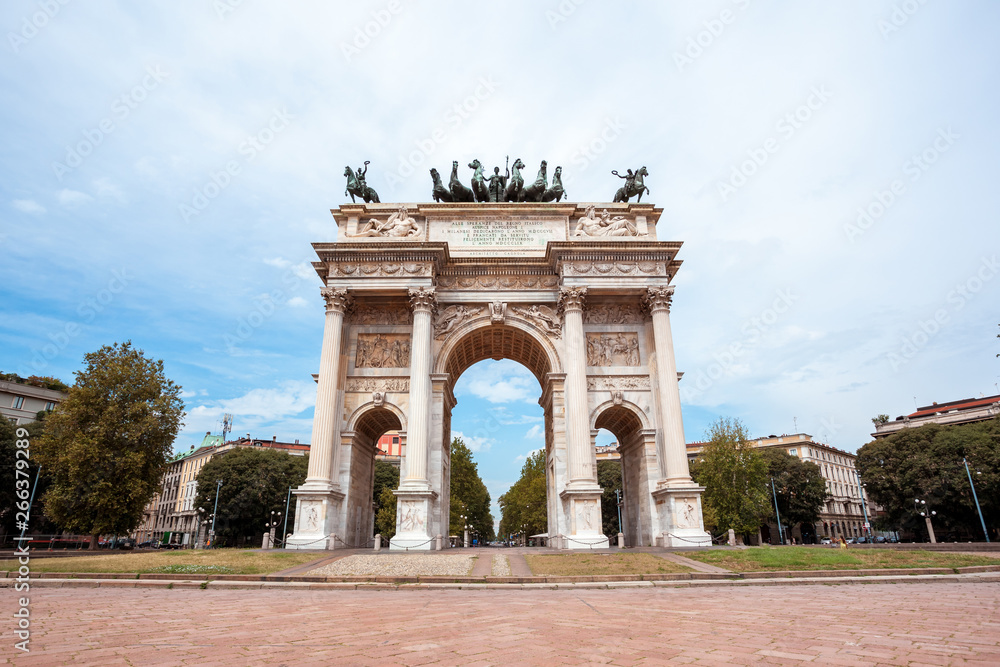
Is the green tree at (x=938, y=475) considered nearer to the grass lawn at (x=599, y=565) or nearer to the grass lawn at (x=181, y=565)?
the grass lawn at (x=599, y=565)

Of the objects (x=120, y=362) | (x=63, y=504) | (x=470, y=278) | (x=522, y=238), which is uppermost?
(x=522, y=238)

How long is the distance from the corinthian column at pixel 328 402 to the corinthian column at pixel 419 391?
372 centimetres

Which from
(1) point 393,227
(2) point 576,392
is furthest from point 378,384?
(2) point 576,392

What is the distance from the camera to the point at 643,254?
98.2 feet

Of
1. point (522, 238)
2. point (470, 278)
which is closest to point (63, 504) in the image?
point (470, 278)

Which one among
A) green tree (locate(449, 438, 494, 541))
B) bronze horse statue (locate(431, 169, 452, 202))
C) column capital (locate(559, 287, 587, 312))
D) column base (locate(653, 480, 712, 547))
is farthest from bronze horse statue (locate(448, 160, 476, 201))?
green tree (locate(449, 438, 494, 541))

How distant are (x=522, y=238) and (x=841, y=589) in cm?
2369

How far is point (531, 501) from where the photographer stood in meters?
63.8

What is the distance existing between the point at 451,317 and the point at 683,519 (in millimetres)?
15492

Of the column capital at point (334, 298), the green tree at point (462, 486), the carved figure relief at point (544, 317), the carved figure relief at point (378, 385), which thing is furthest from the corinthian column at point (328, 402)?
the green tree at point (462, 486)

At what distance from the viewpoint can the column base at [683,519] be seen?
80.1 feet

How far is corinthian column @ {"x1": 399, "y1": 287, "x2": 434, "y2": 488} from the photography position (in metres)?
26.4

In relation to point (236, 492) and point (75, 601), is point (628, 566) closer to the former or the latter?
point (75, 601)

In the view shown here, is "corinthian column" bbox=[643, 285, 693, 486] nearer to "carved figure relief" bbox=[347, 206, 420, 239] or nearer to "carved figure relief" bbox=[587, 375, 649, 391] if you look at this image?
"carved figure relief" bbox=[587, 375, 649, 391]
